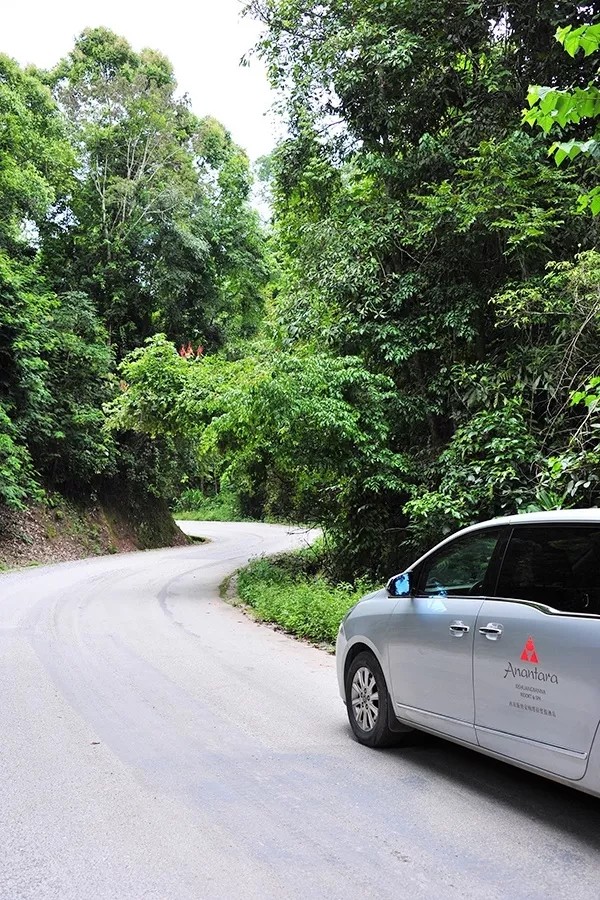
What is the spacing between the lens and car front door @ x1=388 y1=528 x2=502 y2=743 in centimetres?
452

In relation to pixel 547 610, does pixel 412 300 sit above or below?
above

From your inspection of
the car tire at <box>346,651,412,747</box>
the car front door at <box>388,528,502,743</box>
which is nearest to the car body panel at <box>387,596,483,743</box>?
the car front door at <box>388,528,502,743</box>

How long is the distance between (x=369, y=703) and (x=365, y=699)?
0.06m

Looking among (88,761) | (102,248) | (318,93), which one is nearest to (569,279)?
(318,93)

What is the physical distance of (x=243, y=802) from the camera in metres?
4.38

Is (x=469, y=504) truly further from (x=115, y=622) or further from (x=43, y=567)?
(x=43, y=567)

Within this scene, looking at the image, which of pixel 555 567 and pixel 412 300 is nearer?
pixel 555 567

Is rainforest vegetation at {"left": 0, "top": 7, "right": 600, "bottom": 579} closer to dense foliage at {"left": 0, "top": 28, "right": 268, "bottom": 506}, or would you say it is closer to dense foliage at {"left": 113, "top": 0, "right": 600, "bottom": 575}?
dense foliage at {"left": 113, "top": 0, "right": 600, "bottom": 575}

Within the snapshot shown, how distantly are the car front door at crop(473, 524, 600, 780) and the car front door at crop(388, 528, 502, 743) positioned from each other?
0.40 feet

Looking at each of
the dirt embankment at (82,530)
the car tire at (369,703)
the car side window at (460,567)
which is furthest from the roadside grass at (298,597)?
the dirt embankment at (82,530)

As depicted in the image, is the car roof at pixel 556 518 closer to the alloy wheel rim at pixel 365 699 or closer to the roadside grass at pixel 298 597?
the alloy wheel rim at pixel 365 699

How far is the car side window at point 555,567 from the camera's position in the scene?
12.8 ft

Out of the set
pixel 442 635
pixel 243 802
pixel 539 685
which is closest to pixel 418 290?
pixel 442 635

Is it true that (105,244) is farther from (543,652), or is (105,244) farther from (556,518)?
(543,652)
